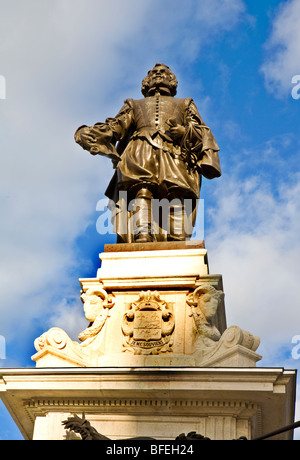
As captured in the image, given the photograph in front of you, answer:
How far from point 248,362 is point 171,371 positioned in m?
1.17

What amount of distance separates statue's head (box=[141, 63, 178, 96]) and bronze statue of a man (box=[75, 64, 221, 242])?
0.61 m

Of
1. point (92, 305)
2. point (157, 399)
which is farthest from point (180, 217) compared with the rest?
point (157, 399)

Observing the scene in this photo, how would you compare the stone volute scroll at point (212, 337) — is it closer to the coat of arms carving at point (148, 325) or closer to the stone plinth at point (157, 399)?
the coat of arms carving at point (148, 325)

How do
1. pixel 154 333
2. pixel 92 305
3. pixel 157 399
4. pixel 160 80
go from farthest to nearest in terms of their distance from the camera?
pixel 160 80, pixel 92 305, pixel 154 333, pixel 157 399

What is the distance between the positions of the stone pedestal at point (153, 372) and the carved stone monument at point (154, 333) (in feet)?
0.05

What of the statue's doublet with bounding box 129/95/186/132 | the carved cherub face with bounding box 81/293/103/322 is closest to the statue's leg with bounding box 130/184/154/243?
the statue's doublet with bounding box 129/95/186/132

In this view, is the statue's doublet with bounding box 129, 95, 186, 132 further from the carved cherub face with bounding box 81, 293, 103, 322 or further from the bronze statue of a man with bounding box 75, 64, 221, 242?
the carved cherub face with bounding box 81, 293, 103, 322

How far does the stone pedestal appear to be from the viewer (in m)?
12.9

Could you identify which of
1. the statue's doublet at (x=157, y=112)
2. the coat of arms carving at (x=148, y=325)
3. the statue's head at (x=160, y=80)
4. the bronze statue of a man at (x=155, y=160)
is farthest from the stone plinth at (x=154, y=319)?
the statue's head at (x=160, y=80)

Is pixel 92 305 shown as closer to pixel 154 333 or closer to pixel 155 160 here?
pixel 154 333

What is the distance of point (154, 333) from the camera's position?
558 inches

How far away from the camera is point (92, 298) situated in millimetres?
14789

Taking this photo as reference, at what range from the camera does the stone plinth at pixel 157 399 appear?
12797 millimetres

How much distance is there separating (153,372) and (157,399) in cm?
42
